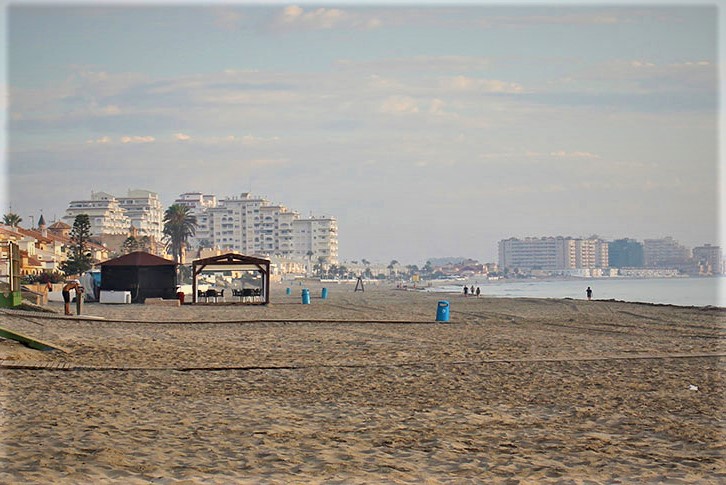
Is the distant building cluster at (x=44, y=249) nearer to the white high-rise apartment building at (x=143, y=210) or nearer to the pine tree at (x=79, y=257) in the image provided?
the pine tree at (x=79, y=257)

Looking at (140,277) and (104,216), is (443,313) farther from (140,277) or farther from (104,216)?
(104,216)

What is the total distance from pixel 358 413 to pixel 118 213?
15351 centimetres

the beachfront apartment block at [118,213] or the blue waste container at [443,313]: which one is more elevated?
the beachfront apartment block at [118,213]

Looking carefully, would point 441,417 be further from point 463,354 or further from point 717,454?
point 463,354

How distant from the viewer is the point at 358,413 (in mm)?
9078

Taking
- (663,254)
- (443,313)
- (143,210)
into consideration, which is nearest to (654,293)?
(663,254)

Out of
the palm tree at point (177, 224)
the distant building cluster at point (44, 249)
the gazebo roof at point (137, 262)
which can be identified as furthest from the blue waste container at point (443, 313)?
the palm tree at point (177, 224)

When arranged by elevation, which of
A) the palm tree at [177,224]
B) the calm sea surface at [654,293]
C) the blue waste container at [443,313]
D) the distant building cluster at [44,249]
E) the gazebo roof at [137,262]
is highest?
the palm tree at [177,224]

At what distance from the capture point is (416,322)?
25.1m

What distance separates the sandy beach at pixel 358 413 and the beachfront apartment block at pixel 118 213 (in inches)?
4017

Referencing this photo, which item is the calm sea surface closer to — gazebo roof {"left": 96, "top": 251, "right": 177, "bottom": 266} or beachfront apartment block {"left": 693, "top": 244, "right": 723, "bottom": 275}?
beachfront apartment block {"left": 693, "top": 244, "right": 723, "bottom": 275}

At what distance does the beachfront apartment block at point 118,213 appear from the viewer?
141625 millimetres

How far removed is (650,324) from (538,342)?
9.89 metres

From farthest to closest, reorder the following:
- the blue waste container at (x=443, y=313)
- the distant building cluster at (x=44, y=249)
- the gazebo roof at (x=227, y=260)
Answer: the distant building cluster at (x=44, y=249) < the gazebo roof at (x=227, y=260) < the blue waste container at (x=443, y=313)
